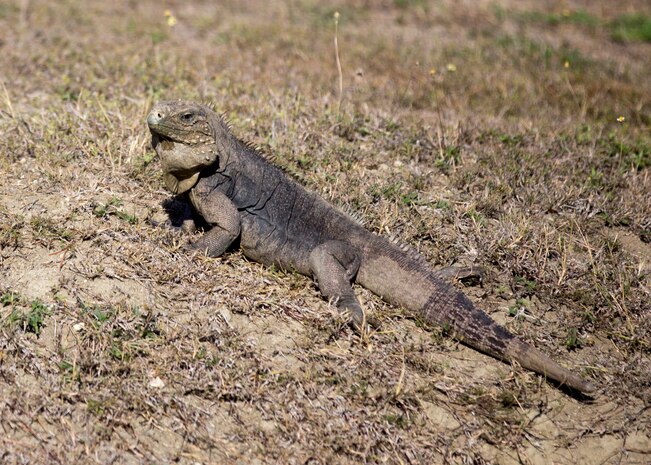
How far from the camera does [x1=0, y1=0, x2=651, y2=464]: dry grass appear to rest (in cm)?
484

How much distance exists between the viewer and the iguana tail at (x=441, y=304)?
5340mm

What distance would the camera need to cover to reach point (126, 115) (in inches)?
300

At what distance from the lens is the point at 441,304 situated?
567 centimetres

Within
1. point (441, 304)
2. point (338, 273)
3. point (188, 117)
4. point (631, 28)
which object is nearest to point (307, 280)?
point (338, 273)

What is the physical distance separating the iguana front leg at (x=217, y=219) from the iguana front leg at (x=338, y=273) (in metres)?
0.68

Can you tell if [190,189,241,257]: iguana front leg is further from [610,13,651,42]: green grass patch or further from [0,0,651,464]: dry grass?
[610,13,651,42]: green grass patch

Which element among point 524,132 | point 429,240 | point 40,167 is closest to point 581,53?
point 524,132

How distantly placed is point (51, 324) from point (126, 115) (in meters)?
3.15

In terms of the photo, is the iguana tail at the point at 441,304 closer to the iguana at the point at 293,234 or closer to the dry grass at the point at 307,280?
the iguana at the point at 293,234

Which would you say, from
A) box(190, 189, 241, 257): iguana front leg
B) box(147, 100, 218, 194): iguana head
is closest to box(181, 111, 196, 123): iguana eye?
box(147, 100, 218, 194): iguana head

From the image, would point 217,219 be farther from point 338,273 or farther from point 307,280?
point 338,273

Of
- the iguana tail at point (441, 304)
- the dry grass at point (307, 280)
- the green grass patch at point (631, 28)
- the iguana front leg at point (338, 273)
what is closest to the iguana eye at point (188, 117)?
the dry grass at point (307, 280)

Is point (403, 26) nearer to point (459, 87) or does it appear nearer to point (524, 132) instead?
point (459, 87)

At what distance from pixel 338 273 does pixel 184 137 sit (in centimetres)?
161
